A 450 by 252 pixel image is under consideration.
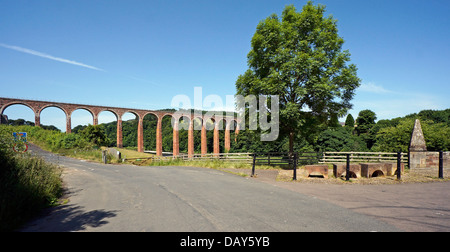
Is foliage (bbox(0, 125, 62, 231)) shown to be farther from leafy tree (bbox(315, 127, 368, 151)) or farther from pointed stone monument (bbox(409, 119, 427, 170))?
leafy tree (bbox(315, 127, 368, 151))

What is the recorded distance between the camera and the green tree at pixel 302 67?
14992mm

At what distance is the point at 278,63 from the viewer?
16062mm

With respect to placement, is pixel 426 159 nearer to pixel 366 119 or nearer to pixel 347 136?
pixel 347 136

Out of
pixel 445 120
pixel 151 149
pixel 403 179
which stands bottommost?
pixel 151 149

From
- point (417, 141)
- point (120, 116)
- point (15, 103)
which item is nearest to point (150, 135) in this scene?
point (120, 116)

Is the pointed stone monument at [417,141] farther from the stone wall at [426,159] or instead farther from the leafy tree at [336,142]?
the leafy tree at [336,142]

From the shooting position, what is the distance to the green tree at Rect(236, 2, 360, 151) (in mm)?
14992

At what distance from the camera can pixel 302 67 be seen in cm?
1491

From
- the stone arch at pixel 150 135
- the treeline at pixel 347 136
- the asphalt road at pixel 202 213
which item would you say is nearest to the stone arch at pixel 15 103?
the treeline at pixel 347 136

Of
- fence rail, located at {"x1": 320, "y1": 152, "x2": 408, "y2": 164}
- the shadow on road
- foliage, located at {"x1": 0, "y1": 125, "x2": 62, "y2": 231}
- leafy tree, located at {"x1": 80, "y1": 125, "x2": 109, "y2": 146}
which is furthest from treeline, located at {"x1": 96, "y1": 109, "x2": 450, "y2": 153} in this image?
leafy tree, located at {"x1": 80, "y1": 125, "x2": 109, "y2": 146}
